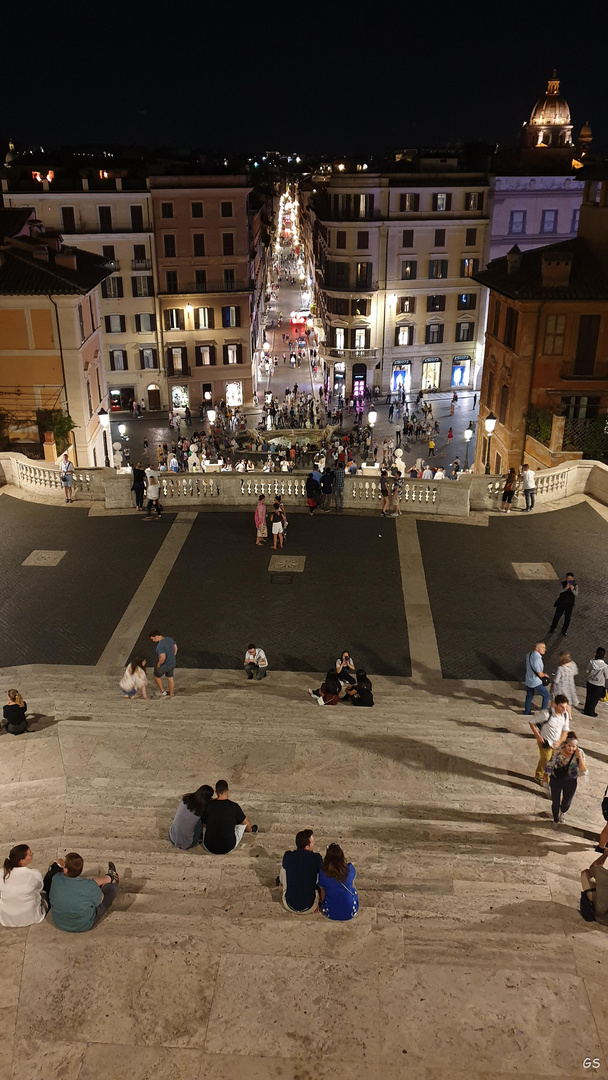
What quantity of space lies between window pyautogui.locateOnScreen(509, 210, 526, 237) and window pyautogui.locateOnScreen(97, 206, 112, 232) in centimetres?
2567

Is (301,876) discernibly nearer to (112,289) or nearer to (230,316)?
(112,289)

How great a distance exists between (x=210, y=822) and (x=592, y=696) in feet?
23.1

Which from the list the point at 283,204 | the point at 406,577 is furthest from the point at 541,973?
the point at 283,204

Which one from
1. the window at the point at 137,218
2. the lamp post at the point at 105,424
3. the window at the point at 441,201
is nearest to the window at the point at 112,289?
the window at the point at 137,218

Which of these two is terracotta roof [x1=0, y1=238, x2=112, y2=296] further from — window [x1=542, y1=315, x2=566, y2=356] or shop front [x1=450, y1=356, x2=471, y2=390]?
shop front [x1=450, y1=356, x2=471, y2=390]

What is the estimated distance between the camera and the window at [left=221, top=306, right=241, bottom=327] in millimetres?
58156

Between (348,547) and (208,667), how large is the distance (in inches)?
268

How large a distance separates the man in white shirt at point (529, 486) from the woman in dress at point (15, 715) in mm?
15331

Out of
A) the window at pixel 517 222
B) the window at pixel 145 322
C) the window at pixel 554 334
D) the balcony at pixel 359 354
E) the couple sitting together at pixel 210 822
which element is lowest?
the balcony at pixel 359 354

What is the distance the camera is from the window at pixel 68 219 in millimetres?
54125

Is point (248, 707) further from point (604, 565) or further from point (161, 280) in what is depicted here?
point (161, 280)

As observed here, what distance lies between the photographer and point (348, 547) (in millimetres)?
22531

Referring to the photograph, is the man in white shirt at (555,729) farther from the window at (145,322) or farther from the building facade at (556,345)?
the window at (145,322)

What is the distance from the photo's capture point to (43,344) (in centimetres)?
3503
